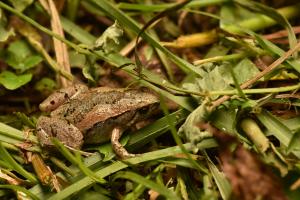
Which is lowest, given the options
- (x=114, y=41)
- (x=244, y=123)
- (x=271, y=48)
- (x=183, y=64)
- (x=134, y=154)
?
(x=244, y=123)

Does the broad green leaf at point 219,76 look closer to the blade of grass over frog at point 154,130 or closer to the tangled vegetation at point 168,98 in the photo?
the tangled vegetation at point 168,98

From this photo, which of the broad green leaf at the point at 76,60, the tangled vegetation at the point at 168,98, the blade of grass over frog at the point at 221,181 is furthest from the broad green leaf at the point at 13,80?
the blade of grass over frog at the point at 221,181

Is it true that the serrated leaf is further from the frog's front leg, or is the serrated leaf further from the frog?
the frog's front leg

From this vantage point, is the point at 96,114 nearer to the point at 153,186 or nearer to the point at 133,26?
the point at 133,26

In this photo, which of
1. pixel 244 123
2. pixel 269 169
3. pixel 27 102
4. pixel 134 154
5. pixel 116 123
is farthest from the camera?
pixel 27 102

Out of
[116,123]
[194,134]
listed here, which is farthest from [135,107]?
[194,134]

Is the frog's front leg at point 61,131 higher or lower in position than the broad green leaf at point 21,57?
lower

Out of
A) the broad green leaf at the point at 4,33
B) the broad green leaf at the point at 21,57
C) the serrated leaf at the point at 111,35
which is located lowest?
the serrated leaf at the point at 111,35

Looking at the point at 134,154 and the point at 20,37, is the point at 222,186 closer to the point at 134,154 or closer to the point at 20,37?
the point at 134,154
